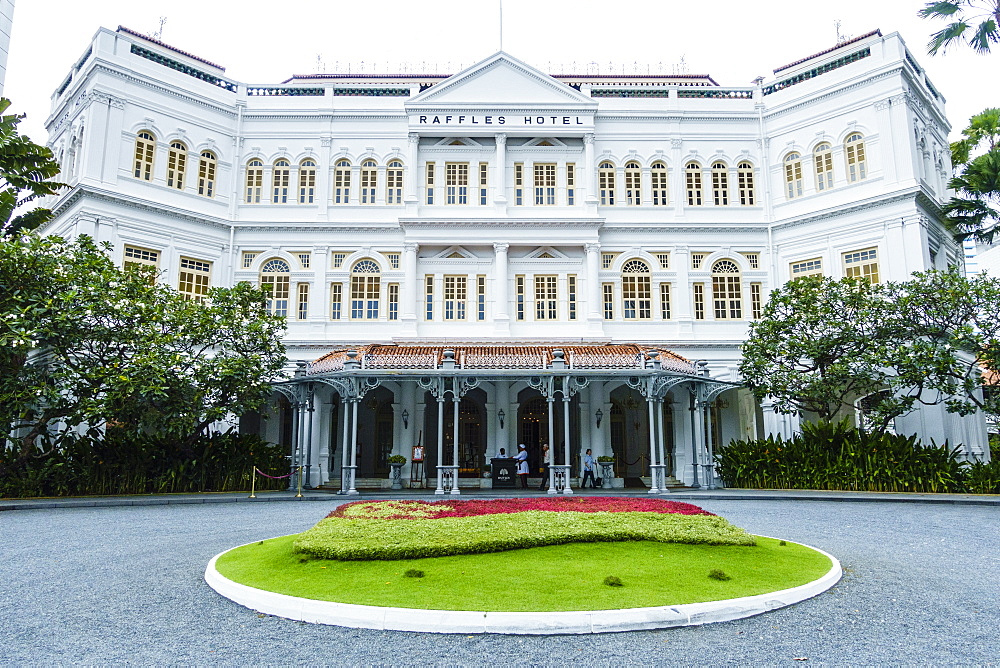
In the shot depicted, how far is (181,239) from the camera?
24281 mm

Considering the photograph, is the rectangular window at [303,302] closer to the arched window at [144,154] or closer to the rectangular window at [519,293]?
the arched window at [144,154]

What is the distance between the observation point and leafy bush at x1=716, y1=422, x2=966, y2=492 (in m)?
18.5

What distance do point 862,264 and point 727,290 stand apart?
432 cm

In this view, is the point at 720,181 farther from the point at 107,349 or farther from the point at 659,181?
the point at 107,349

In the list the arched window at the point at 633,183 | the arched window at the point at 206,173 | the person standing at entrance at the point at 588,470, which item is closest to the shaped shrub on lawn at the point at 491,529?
the person standing at entrance at the point at 588,470

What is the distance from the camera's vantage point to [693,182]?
26.5 m

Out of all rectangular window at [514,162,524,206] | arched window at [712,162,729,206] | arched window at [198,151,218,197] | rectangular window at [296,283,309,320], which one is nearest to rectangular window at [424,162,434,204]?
rectangular window at [514,162,524,206]

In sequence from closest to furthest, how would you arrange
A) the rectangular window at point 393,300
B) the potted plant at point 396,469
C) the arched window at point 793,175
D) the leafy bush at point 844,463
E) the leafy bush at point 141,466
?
the leafy bush at point 141,466
the leafy bush at point 844,463
the potted plant at point 396,469
the rectangular window at point 393,300
the arched window at point 793,175

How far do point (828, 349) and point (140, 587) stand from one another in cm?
1811

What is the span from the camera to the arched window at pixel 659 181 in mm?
26344

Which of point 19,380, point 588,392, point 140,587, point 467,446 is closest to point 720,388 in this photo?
point 588,392

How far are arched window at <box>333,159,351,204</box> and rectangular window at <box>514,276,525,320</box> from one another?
690 cm

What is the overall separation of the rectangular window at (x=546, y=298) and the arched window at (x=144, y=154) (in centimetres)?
1363

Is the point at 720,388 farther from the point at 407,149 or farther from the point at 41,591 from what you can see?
the point at 41,591
